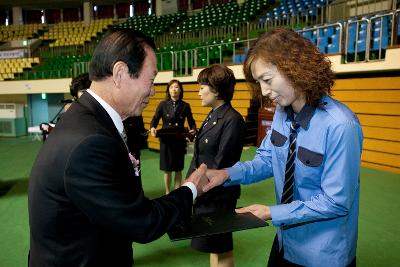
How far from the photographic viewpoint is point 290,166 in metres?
1.38

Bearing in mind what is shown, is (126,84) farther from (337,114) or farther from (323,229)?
(323,229)

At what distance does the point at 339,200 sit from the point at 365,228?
273cm

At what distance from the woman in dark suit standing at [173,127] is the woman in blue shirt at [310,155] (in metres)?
2.79

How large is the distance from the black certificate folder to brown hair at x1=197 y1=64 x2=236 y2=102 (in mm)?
1179

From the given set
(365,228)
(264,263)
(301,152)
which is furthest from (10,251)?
(365,228)

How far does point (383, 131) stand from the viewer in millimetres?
6148

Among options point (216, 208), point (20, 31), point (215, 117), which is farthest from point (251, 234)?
point (20, 31)

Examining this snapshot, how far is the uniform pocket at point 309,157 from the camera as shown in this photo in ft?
4.18

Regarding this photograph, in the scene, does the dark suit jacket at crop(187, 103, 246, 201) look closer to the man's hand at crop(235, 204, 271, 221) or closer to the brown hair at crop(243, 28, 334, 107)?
the man's hand at crop(235, 204, 271, 221)

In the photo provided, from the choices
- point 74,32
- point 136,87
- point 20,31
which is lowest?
point 136,87

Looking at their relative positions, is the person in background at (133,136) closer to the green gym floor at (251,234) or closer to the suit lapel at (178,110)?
the suit lapel at (178,110)

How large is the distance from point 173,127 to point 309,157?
3.14 m

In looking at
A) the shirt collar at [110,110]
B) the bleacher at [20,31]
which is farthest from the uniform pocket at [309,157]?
the bleacher at [20,31]

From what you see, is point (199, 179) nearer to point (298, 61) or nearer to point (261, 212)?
point (261, 212)
